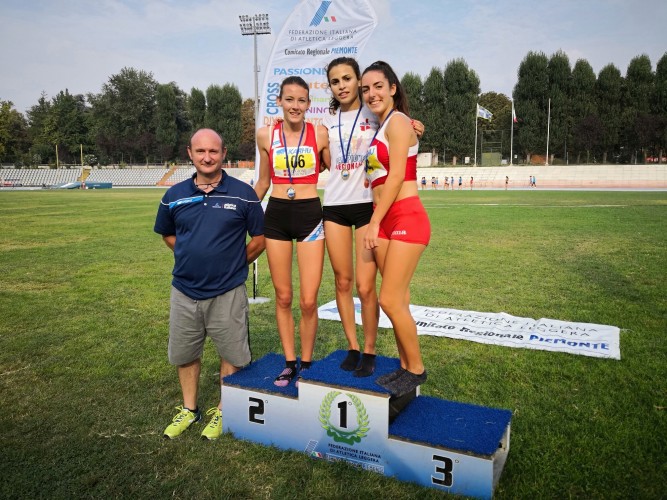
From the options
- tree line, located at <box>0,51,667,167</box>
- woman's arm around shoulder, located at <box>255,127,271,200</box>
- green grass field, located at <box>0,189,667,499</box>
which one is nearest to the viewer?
green grass field, located at <box>0,189,667,499</box>

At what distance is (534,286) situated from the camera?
825 centimetres

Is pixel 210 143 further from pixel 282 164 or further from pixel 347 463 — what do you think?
pixel 347 463

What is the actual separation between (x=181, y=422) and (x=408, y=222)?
7.21 ft

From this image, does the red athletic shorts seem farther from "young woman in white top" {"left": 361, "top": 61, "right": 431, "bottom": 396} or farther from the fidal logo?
the fidal logo

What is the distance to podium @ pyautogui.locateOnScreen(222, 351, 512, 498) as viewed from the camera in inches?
113

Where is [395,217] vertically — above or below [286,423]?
above

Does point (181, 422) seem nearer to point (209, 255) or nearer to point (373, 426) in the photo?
point (209, 255)

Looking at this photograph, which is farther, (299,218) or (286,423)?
(299,218)

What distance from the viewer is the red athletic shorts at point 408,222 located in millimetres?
3258

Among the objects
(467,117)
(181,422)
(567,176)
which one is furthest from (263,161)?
(467,117)

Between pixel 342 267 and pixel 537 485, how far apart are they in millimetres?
1818

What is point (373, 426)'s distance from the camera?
3.11 meters

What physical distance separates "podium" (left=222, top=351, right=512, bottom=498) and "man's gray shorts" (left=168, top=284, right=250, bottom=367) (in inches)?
9.7

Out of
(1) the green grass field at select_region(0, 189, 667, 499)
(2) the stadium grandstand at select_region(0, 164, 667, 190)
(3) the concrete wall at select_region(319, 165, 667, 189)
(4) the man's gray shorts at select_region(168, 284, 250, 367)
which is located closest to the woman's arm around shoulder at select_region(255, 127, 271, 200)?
(4) the man's gray shorts at select_region(168, 284, 250, 367)
